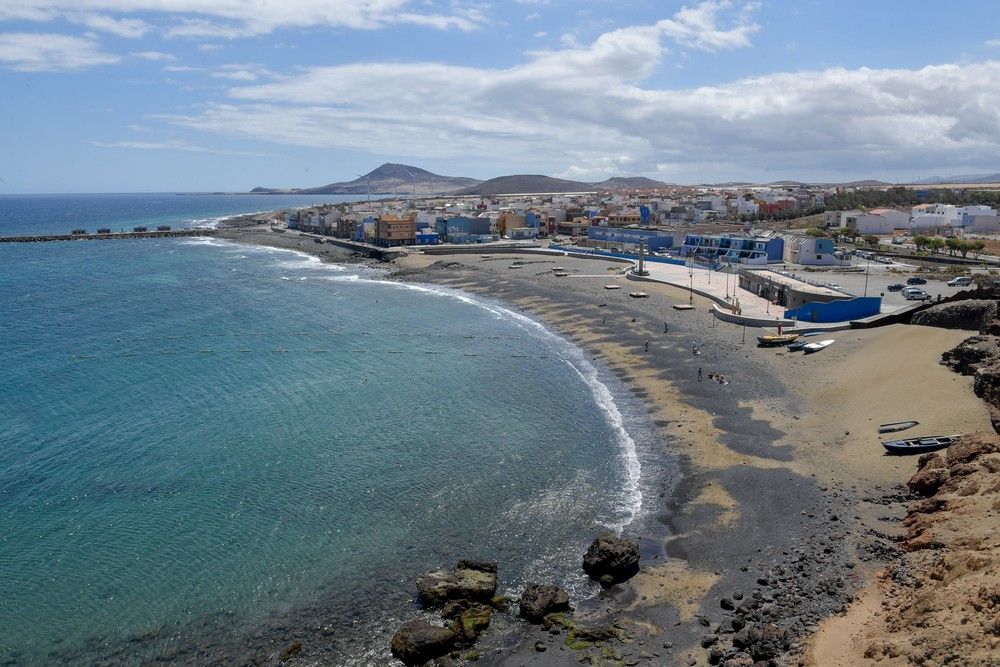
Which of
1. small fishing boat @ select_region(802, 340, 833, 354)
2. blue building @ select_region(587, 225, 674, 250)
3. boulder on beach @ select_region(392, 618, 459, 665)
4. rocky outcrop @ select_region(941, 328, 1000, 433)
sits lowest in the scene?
boulder on beach @ select_region(392, 618, 459, 665)

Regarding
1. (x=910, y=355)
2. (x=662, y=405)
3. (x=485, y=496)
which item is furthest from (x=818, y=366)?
(x=485, y=496)

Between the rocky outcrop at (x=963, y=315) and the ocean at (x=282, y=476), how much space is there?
1448 cm

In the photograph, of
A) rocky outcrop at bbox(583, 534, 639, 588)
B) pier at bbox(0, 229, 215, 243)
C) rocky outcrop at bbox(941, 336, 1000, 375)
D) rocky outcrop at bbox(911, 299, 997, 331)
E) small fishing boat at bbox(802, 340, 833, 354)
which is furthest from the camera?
pier at bbox(0, 229, 215, 243)

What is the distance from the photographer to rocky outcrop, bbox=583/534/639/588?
16.7 m

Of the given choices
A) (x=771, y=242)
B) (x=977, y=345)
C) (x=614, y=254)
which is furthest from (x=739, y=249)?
(x=977, y=345)

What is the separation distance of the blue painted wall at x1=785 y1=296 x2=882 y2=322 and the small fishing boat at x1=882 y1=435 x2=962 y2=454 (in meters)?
16.1

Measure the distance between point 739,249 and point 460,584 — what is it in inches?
1971

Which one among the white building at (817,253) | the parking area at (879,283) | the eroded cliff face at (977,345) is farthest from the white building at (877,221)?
the eroded cliff face at (977,345)

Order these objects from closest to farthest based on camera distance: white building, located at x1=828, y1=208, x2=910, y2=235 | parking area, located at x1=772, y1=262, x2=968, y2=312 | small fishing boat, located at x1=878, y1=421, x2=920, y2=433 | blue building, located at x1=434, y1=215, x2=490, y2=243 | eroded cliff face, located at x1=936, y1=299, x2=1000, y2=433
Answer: eroded cliff face, located at x1=936, y1=299, x2=1000, y2=433 < small fishing boat, located at x1=878, y1=421, x2=920, y2=433 < parking area, located at x1=772, y1=262, x2=968, y2=312 < white building, located at x1=828, y1=208, x2=910, y2=235 < blue building, located at x1=434, y1=215, x2=490, y2=243

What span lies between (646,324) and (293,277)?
127 ft

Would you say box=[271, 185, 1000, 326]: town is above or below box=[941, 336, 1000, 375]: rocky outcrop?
above

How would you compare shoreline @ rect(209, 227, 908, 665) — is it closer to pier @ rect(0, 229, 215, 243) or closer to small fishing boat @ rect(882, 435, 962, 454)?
small fishing boat @ rect(882, 435, 962, 454)

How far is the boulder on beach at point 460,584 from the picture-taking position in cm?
1606

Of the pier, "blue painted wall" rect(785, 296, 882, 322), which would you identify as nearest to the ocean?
"blue painted wall" rect(785, 296, 882, 322)
